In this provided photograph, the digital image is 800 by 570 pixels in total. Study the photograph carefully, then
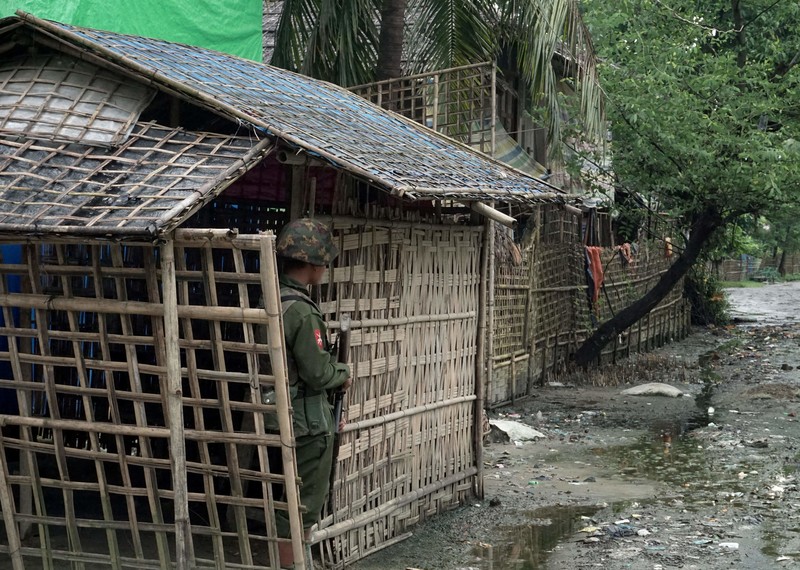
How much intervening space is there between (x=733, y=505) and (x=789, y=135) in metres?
7.31

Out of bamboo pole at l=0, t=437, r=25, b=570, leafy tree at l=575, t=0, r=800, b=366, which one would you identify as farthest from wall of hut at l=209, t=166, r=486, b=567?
leafy tree at l=575, t=0, r=800, b=366

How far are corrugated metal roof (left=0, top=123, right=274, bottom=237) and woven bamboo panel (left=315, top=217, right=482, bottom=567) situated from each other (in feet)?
3.07

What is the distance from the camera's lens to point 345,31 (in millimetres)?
11633

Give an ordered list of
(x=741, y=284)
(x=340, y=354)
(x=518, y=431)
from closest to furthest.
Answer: (x=340, y=354) < (x=518, y=431) < (x=741, y=284)

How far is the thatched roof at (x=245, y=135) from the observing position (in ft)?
15.2

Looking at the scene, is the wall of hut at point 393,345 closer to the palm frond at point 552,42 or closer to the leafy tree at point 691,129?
the palm frond at point 552,42

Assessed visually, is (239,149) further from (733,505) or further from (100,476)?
(733,505)

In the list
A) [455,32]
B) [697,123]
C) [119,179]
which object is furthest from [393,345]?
[697,123]

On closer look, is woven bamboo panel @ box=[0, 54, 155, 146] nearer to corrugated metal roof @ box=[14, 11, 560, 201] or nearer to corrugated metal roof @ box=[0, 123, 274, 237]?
corrugated metal roof @ box=[0, 123, 274, 237]

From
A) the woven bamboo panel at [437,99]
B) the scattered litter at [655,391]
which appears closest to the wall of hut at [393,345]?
the woven bamboo panel at [437,99]

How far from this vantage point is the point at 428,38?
12.5 m

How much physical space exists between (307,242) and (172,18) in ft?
17.3

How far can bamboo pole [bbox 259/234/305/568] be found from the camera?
14.9 feet

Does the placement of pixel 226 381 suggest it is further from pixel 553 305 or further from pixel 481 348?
pixel 553 305
